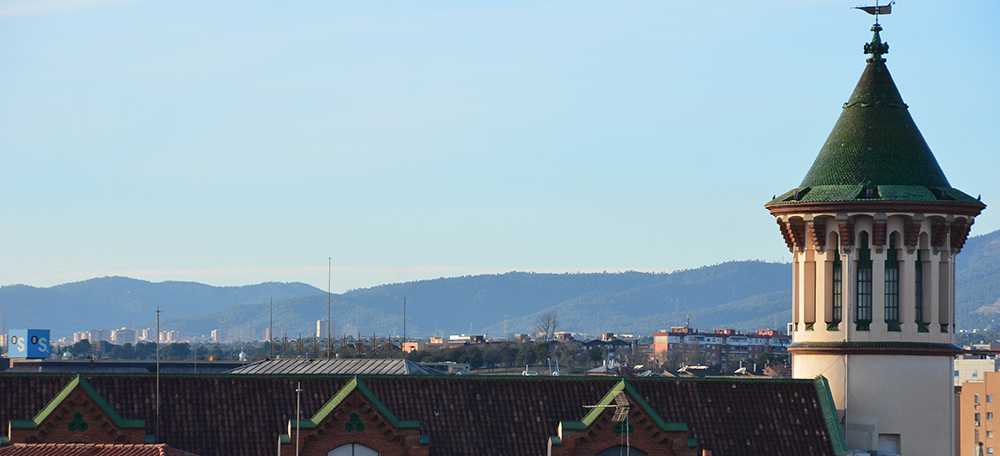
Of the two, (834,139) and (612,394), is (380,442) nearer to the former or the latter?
(612,394)

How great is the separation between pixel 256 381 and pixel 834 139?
19.1m

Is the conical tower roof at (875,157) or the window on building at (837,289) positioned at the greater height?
the conical tower roof at (875,157)

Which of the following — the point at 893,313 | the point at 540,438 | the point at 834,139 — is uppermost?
the point at 834,139

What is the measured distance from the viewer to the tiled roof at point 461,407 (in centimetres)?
3866

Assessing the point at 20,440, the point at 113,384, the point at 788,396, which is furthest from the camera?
the point at 788,396

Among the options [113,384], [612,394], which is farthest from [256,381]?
[612,394]

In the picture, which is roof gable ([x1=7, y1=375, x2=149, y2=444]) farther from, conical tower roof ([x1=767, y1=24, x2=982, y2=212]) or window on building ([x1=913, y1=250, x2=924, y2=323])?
window on building ([x1=913, y1=250, x2=924, y2=323])

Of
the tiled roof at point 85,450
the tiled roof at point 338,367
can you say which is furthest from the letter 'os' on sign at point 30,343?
the tiled roof at point 85,450

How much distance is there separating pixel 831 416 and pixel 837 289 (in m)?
4.02

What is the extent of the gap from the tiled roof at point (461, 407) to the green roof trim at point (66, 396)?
1.29 meters

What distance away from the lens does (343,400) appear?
37094 millimetres

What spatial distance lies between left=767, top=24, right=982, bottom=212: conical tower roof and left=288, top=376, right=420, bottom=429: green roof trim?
13.9 meters

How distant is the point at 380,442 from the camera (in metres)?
37.2

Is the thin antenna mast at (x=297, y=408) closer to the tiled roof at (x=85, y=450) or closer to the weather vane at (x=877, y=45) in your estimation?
the tiled roof at (x=85, y=450)
